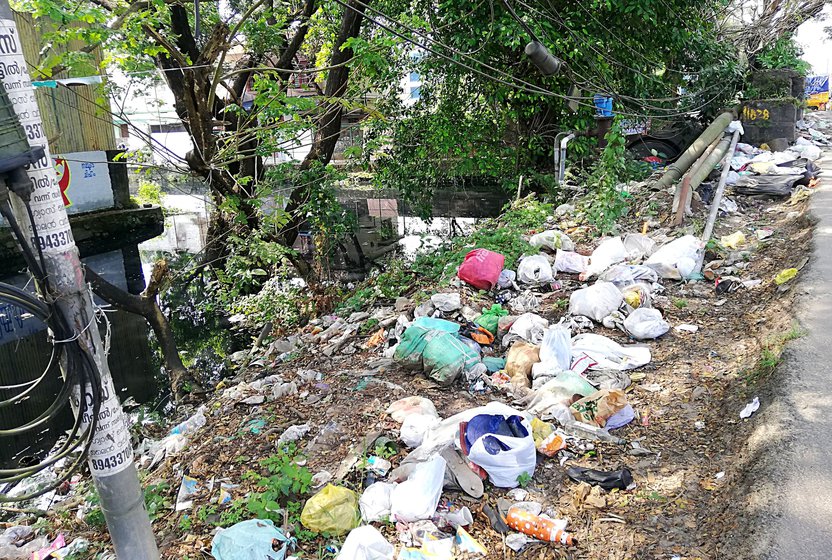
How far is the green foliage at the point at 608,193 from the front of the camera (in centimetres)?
762

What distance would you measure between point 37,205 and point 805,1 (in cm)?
1639

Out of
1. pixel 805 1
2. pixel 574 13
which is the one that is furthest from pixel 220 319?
pixel 805 1

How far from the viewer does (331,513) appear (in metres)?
3.04

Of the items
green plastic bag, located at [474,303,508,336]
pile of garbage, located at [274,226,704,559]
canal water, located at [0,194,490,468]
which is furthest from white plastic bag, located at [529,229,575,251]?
canal water, located at [0,194,490,468]

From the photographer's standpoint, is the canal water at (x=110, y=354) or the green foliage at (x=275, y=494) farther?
the canal water at (x=110, y=354)

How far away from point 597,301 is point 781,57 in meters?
9.88

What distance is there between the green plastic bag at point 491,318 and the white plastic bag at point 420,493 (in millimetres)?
2255

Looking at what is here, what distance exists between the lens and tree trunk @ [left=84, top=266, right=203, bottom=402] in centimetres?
592

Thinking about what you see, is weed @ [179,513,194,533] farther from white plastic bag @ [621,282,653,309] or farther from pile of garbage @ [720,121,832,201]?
pile of garbage @ [720,121,832,201]

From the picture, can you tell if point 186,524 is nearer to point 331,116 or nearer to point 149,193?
point 331,116

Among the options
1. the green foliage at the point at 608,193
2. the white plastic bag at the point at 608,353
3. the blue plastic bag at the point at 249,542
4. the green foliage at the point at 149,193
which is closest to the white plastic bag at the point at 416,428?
the blue plastic bag at the point at 249,542

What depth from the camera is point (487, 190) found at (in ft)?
44.8

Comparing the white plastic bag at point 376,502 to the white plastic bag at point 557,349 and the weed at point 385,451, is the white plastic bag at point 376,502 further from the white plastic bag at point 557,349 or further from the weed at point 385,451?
the white plastic bag at point 557,349

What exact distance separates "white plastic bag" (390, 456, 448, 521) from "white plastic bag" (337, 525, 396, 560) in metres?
0.22
